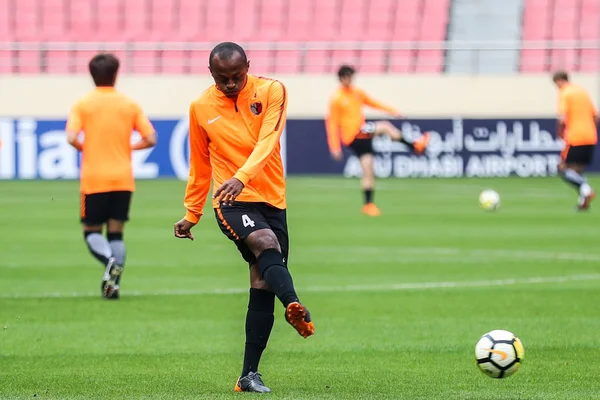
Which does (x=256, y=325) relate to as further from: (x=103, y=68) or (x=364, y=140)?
(x=364, y=140)

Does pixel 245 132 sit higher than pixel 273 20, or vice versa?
pixel 273 20

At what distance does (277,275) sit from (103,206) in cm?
490

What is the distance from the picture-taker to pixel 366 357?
25.3 ft

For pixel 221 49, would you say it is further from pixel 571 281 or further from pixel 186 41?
pixel 186 41

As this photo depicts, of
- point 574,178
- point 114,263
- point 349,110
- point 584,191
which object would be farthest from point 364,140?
point 114,263

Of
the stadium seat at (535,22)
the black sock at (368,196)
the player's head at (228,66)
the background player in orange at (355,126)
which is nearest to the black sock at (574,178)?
the background player in orange at (355,126)

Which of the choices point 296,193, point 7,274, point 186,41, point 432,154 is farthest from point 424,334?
point 186,41

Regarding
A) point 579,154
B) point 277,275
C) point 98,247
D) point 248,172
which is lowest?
point 579,154

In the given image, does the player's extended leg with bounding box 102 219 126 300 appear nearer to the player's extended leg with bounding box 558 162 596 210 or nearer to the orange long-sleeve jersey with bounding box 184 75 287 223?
the orange long-sleeve jersey with bounding box 184 75 287 223

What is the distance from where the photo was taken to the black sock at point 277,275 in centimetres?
605

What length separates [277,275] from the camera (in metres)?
6.16

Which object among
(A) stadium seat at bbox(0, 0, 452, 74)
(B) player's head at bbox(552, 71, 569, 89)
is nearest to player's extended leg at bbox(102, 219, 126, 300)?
(B) player's head at bbox(552, 71, 569, 89)

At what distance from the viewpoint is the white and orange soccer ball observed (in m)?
6.41

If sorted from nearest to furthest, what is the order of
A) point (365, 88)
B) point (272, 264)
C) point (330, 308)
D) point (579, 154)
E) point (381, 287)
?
1. point (272, 264)
2. point (330, 308)
3. point (381, 287)
4. point (579, 154)
5. point (365, 88)
